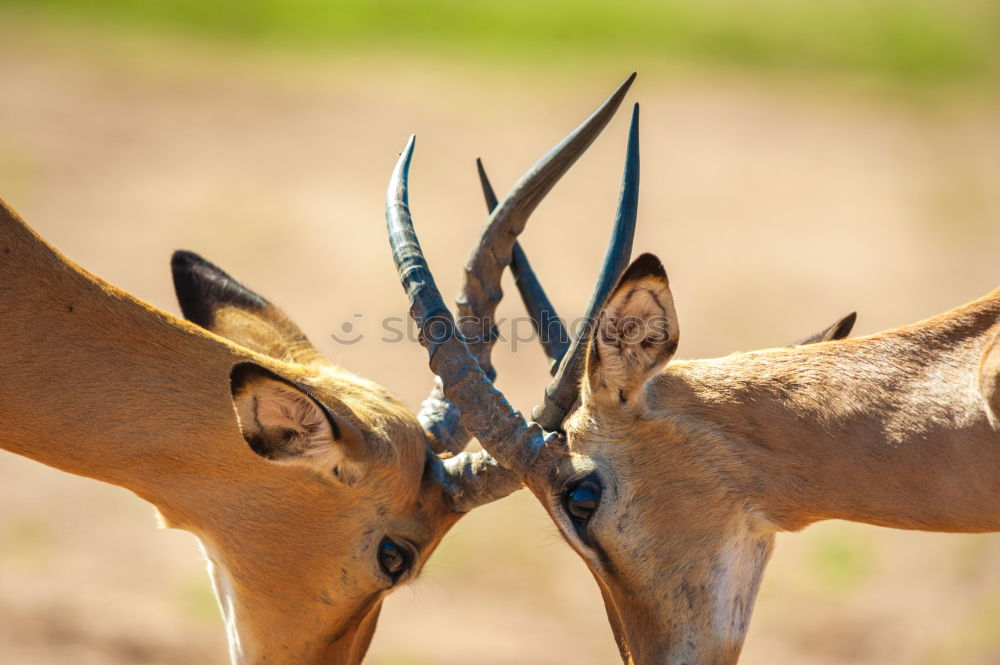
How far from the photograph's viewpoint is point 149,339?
4.09m

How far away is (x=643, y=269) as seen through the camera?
11.3 ft

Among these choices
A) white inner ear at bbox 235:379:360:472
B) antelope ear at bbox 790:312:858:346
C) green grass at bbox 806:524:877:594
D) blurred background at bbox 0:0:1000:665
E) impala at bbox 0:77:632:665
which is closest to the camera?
white inner ear at bbox 235:379:360:472

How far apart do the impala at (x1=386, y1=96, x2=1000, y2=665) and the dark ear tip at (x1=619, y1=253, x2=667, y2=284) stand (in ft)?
1.13

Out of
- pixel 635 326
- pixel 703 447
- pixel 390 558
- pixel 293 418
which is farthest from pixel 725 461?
pixel 293 418

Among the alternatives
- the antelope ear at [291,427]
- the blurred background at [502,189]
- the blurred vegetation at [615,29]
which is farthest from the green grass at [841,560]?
the blurred vegetation at [615,29]

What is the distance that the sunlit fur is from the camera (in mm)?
3814

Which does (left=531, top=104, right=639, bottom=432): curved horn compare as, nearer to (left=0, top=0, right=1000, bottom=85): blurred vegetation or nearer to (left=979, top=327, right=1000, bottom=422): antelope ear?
(left=979, top=327, right=1000, bottom=422): antelope ear

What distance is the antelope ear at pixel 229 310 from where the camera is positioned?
4.89 meters

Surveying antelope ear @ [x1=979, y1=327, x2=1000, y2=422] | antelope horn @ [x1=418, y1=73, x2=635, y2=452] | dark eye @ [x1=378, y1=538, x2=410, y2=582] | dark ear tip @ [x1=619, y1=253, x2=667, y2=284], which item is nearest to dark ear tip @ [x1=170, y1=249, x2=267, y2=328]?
antelope horn @ [x1=418, y1=73, x2=635, y2=452]

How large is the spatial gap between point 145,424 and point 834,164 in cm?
1508

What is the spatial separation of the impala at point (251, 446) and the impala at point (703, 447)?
1.21 ft

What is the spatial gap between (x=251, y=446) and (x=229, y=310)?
4.76 ft

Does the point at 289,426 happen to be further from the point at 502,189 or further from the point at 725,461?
the point at 502,189

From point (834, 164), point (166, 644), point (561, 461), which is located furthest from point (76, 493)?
point (834, 164)
